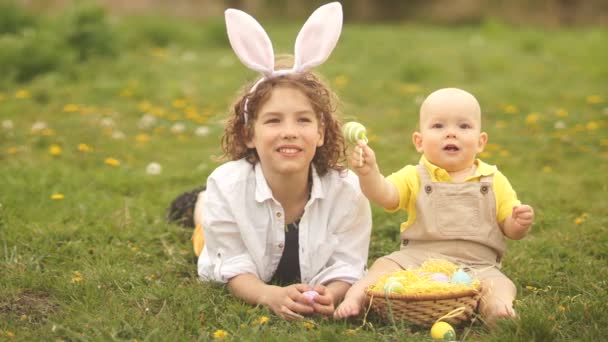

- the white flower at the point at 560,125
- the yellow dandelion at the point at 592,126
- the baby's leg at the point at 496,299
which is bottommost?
the white flower at the point at 560,125

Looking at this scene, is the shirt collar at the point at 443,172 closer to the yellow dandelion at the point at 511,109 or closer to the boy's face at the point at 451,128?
the boy's face at the point at 451,128

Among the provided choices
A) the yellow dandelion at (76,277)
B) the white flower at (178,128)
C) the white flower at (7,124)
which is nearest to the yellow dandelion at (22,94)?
the white flower at (7,124)

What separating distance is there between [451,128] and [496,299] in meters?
0.67

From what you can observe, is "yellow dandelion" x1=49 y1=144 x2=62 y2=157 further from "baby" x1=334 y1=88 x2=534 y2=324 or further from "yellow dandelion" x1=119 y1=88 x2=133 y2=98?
"baby" x1=334 y1=88 x2=534 y2=324

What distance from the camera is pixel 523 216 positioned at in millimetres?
2824

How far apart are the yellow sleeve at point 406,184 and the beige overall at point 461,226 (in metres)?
0.04

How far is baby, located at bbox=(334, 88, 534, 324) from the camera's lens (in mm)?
2963

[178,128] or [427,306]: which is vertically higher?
[427,306]

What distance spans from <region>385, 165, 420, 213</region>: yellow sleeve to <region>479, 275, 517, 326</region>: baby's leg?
43 centimetres

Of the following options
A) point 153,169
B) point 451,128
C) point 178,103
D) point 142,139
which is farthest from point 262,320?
point 178,103

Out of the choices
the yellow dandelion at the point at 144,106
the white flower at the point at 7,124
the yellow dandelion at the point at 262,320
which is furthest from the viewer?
the yellow dandelion at the point at 144,106

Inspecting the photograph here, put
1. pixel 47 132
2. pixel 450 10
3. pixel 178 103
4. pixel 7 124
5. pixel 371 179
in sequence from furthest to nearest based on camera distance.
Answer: pixel 450 10, pixel 178 103, pixel 7 124, pixel 47 132, pixel 371 179

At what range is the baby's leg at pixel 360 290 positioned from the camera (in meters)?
2.73

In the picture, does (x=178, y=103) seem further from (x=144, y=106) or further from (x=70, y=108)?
(x=70, y=108)
